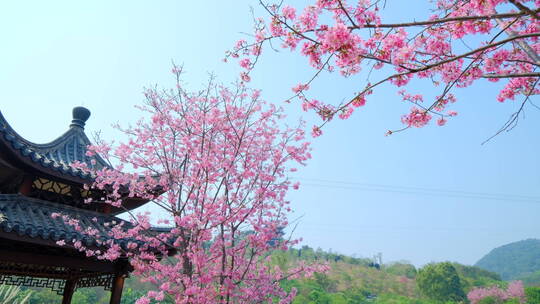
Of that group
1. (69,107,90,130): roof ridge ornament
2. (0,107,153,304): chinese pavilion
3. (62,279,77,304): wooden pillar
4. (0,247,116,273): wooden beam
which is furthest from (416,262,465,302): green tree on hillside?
(69,107,90,130): roof ridge ornament

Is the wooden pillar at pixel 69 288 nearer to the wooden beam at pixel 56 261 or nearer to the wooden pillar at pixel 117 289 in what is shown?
the wooden beam at pixel 56 261

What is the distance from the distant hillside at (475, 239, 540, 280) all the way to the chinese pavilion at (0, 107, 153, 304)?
107m

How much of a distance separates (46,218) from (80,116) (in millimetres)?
3551

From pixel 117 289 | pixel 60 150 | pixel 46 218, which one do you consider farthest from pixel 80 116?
pixel 117 289

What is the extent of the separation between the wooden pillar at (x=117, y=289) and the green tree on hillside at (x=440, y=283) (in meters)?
43.1

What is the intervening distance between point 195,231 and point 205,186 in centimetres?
74

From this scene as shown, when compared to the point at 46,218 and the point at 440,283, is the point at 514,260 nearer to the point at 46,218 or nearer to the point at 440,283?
the point at 440,283

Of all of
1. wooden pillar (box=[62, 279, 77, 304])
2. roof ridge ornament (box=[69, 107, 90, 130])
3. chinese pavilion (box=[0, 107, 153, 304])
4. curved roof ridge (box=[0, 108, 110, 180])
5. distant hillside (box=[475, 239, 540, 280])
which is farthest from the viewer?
distant hillside (box=[475, 239, 540, 280])

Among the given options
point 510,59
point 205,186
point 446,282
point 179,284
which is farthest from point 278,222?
point 446,282

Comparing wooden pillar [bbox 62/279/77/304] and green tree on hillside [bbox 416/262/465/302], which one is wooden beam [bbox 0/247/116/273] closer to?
wooden pillar [bbox 62/279/77/304]

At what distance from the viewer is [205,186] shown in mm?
5023

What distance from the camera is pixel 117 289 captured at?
5.57m

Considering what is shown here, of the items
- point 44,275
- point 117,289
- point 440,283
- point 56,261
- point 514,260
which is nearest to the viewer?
point 56,261

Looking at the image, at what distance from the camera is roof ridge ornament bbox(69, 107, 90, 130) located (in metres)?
7.80
